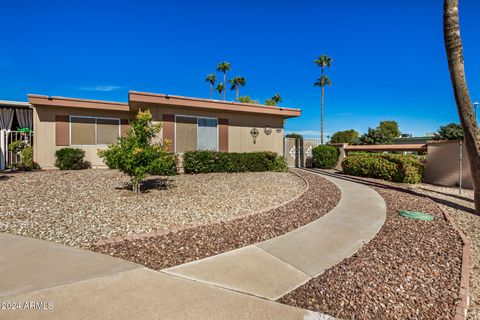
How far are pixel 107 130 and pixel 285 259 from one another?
37.9 ft

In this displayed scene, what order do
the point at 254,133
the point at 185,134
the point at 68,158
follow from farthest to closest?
the point at 254,133 < the point at 185,134 < the point at 68,158

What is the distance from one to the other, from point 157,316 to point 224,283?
779 mm

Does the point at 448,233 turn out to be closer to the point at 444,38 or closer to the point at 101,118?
the point at 444,38

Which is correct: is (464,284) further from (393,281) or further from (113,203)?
(113,203)

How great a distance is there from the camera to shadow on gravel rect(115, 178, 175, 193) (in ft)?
24.3

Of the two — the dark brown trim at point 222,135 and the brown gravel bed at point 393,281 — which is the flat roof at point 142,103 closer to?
the dark brown trim at point 222,135

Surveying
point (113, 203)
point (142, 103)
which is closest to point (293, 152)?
point (142, 103)

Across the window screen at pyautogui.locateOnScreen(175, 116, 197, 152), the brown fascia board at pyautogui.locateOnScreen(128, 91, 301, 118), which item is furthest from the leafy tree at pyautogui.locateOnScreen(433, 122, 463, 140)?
the window screen at pyautogui.locateOnScreen(175, 116, 197, 152)

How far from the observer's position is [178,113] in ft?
35.9

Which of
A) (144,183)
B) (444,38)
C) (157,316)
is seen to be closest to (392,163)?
(444,38)

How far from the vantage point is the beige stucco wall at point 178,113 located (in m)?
10.6

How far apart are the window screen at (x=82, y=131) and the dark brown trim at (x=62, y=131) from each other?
0.62ft

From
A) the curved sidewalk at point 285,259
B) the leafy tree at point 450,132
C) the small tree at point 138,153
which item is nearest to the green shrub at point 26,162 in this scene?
the small tree at point 138,153

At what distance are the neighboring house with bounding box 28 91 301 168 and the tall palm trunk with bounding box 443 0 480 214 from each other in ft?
26.1
